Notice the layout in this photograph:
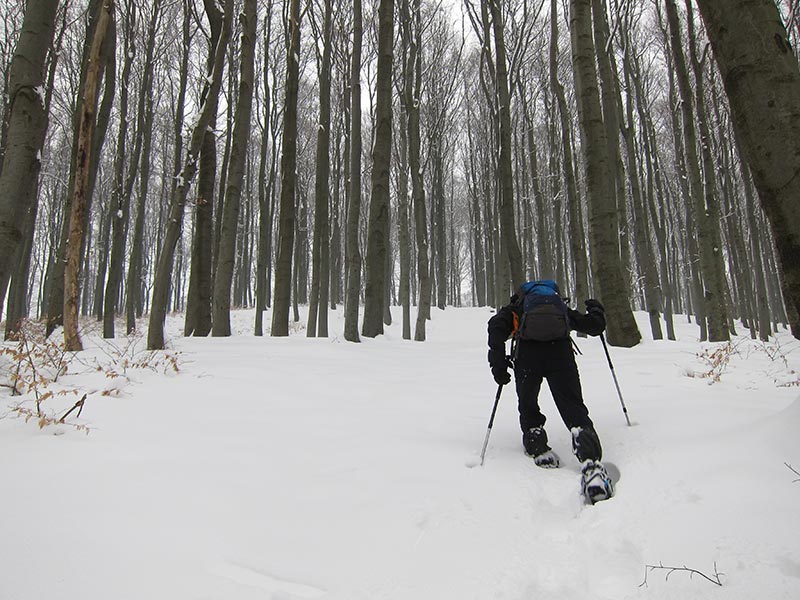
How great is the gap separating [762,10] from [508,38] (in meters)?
13.0

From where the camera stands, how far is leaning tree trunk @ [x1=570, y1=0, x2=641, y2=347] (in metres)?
6.59

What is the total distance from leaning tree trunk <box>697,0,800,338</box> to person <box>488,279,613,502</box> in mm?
1371

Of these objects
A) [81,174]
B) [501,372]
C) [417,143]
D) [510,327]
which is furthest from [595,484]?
[417,143]

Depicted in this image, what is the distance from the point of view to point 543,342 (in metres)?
3.30

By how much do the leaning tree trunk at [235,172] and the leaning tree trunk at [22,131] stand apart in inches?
189

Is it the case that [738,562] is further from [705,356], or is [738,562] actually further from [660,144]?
[660,144]

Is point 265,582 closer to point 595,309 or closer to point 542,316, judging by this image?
point 542,316

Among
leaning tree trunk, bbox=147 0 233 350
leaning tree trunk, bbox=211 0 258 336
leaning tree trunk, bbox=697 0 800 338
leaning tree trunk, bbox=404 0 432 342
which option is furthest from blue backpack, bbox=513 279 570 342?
leaning tree trunk, bbox=404 0 432 342

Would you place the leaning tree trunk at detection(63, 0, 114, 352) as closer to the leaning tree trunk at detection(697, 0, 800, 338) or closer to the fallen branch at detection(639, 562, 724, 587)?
the fallen branch at detection(639, 562, 724, 587)

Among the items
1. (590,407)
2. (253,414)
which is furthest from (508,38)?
(253,414)

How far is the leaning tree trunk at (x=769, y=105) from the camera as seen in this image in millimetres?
1937

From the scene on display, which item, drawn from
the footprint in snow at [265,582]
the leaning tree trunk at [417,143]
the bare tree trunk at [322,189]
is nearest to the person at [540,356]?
the footprint in snow at [265,582]

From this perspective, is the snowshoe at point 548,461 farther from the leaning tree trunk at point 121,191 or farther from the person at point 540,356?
the leaning tree trunk at point 121,191

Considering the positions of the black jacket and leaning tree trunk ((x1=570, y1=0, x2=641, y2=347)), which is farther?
leaning tree trunk ((x1=570, y1=0, x2=641, y2=347))
